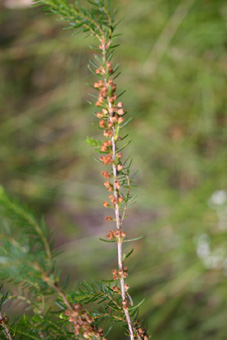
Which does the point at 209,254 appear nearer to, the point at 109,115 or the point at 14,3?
the point at 109,115

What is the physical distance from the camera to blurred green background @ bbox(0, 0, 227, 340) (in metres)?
1.13

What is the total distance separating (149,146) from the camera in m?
1.36

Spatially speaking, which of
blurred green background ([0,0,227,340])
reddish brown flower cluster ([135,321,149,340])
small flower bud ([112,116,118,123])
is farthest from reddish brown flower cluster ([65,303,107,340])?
blurred green background ([0,0,227,340])

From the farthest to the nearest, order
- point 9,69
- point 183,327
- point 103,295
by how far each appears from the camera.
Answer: point 9,69 < point 183,327 < point 103,295

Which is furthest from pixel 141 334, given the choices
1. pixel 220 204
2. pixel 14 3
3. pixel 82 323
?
pixel 14 3

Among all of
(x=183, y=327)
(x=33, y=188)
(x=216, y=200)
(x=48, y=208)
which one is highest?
(x=216, y=200)

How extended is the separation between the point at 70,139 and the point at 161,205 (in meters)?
0.50

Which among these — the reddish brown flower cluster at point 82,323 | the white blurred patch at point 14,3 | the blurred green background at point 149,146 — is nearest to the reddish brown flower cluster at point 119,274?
the reddish brown flower cluster at point 82,323

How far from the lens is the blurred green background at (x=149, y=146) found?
3.72ft

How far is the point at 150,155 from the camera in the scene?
1.42 meters

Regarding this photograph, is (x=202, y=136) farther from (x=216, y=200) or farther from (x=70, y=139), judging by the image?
(x=70, y=139)

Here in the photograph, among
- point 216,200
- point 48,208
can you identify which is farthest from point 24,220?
point 48,208

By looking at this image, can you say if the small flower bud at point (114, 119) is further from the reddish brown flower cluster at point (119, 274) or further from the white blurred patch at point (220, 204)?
the white blurred patch at point (220, 204)

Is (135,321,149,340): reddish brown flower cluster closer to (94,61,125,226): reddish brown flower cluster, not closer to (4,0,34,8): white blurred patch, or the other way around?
(94,61,125,226): reddish brown flower cluster
